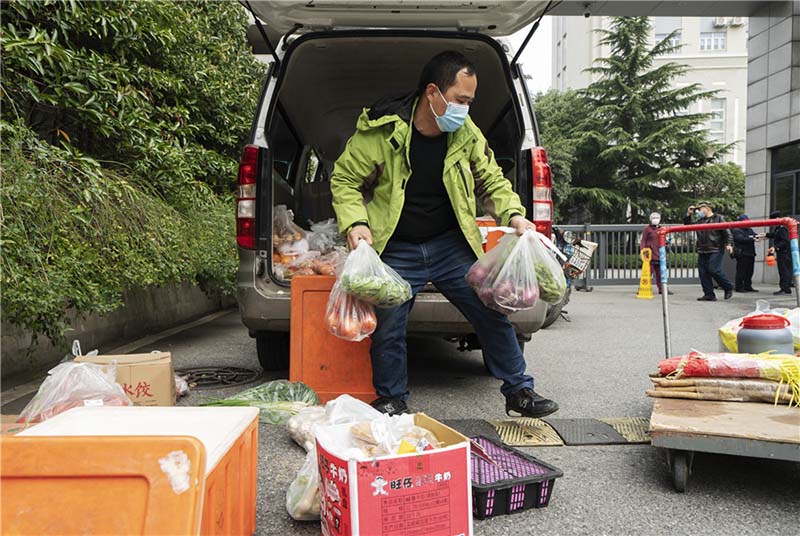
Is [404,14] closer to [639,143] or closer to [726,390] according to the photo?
[726,390]

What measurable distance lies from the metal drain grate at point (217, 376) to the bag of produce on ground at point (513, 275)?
7.03 feet

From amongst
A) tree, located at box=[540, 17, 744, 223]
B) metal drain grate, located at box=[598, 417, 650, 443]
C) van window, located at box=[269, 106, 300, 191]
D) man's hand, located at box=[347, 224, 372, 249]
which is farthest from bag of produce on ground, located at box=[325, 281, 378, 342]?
tree, located at box=[540, 17, 744, 223]

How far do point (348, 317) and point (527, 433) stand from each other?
112 cm

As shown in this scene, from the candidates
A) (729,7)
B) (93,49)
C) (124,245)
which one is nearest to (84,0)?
(93,49)

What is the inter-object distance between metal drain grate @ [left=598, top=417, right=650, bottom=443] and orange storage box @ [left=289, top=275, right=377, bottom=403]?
54.5 inches

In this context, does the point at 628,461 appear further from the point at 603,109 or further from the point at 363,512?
the point at 603,109

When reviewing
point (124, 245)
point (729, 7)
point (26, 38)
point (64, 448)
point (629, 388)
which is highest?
point (729, 7)

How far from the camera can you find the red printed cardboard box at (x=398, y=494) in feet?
5.66

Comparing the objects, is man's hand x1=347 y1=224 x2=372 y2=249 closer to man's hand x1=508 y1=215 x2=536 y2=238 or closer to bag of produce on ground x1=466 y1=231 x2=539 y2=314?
bag of produce on ground x1=466 y1=231 x2=539 y2=314

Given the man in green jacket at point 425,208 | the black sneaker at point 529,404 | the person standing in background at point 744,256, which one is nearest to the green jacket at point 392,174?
the man in green jacket at point 425,208

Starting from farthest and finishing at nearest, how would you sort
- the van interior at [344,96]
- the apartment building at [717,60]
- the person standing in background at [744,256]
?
the apartment building at [717,60], the person standing in background at [744,256], the van interior at [344,96]

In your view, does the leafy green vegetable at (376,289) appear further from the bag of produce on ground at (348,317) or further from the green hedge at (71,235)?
the green hedge at (71,235)

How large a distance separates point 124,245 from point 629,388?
12.0 ft

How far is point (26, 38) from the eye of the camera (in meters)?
3.60
